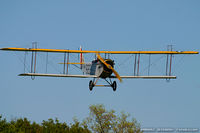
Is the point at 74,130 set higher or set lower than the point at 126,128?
higher

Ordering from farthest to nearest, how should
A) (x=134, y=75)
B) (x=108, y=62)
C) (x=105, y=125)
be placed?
(x=105, y=125), (x=134, y=75), (x=108, y=62)

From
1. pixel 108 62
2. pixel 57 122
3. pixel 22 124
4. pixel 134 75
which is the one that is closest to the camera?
pixel 108 62

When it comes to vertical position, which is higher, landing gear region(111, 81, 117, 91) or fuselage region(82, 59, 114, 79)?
fuselage region(82, 59, 114, 79)

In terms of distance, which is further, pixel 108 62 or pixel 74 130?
pixel 74 130

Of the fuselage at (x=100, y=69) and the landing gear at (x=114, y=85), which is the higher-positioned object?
the fuselage at (x=100, y=69)

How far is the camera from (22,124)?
33906mm

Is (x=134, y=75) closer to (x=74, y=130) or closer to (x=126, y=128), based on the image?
(x=74, y=130)

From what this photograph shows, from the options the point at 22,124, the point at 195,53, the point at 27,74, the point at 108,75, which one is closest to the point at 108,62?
the point at 108,75

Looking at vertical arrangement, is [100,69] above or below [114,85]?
above

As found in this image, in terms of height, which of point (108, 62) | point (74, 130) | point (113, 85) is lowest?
point (74, 130)

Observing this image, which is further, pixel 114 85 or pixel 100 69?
pixel 100 69

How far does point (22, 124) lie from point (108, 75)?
11.3m

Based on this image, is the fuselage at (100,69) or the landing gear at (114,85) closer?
the fuselage at (100,69)

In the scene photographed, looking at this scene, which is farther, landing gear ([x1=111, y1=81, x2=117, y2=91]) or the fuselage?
landing gear ([x1=111, y1=81, x2=117, y2=91])
